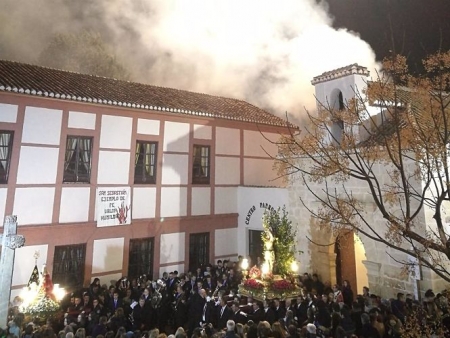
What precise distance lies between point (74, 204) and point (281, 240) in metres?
8.66

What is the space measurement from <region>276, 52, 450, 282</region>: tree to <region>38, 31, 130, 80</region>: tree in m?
20.0

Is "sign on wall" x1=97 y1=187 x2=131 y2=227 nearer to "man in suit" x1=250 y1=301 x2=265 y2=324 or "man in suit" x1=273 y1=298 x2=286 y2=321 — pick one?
"man in suit" x1=250 y1=301 x2=265 y2=324

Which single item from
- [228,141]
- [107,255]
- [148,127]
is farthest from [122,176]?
[228,141]

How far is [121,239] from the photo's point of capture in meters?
13.7

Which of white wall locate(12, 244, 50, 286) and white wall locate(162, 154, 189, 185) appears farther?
white wall locate(162, 154, 189, 185)

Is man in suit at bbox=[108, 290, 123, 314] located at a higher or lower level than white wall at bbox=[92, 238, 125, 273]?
lower

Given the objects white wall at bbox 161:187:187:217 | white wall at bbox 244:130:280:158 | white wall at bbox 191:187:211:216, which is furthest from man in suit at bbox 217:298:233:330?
white wall at bbox 244:130:280:158

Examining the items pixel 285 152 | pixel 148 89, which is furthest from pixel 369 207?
pixel 148 89

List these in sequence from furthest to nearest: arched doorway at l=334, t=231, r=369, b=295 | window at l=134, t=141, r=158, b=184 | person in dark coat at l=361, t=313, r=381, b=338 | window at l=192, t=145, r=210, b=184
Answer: window at l=192, t=145, r=210, b=184, window at l=134, t=141, r=158, b=184, arched doorway at l=334, t=231, r=369, b=295, person in dark coat at l=361, t=313, r=381, b=338

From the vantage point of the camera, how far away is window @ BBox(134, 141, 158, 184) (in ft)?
47.8

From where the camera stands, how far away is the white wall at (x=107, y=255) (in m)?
12.9

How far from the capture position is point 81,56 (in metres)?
27.5

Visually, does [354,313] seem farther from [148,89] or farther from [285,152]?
[148,89]

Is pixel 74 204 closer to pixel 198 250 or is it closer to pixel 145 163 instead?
pixel 145 163
